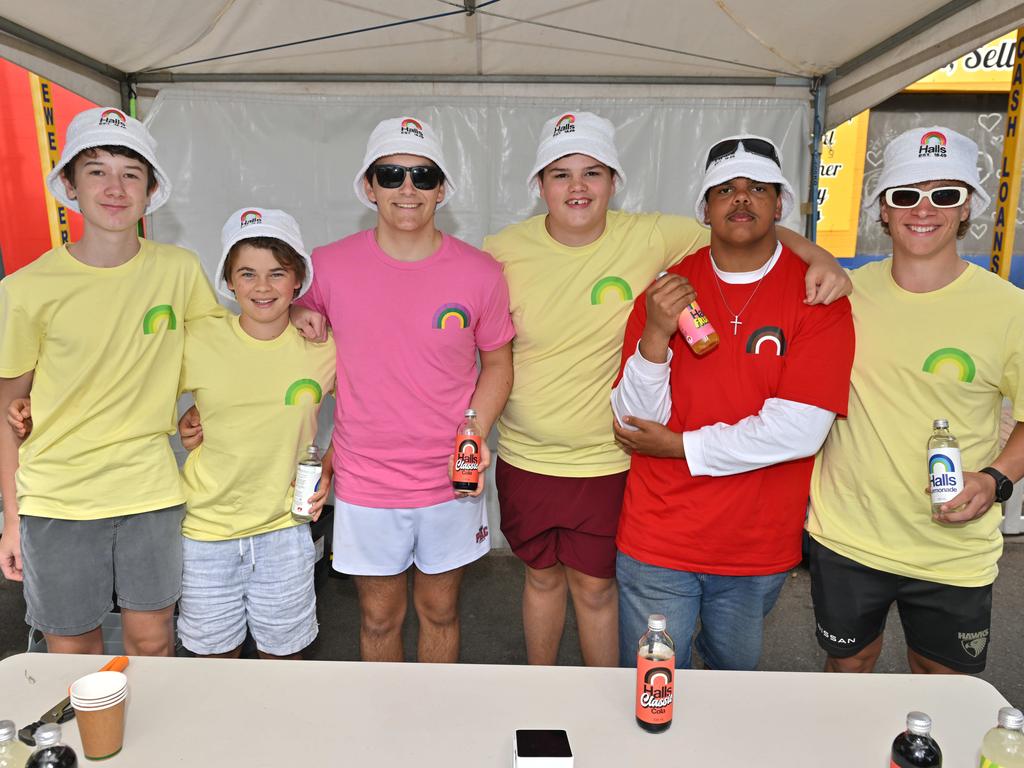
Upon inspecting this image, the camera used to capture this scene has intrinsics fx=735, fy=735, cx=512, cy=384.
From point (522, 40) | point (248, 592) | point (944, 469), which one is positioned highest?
point (522, 40)

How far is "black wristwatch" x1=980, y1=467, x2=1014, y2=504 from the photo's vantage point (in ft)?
6.42

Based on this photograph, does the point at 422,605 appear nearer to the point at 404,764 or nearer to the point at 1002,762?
the point at 404,764

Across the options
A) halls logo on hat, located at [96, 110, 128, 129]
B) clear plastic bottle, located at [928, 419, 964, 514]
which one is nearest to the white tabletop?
clear plastic bottle, located at [928, 419, 964, 514]

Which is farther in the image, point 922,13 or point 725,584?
point 922,13

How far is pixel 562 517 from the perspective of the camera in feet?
8.07

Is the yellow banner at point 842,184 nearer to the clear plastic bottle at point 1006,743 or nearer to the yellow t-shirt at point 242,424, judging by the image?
the yellow t-shirt at point 242,424

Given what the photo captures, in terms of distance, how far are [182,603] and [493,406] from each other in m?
1.18

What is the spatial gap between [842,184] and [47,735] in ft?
29.7

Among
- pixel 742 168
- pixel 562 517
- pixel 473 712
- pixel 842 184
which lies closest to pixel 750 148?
pixel 742 168

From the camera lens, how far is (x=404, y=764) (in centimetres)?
131

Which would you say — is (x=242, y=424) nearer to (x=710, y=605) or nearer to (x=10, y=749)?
(x=10, y=749)

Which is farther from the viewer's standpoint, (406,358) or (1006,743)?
(406,358)

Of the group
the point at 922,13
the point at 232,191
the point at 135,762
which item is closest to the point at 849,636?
the point at 135,762

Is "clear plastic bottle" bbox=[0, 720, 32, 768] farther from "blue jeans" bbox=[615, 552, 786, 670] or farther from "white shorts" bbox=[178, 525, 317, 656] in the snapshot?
"blue jeans" bbox=[615, 552, 786, 670]
